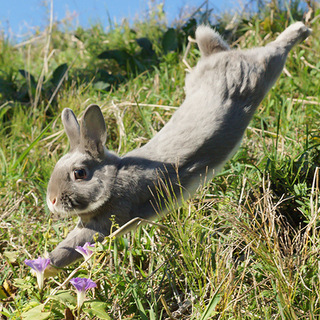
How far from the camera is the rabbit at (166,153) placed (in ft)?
9.44

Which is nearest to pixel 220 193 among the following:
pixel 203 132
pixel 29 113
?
pixel 203 132

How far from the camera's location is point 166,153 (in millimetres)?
3205

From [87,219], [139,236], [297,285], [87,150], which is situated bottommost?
[297,285]

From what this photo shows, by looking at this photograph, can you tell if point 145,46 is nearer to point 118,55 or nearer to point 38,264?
point 118,55

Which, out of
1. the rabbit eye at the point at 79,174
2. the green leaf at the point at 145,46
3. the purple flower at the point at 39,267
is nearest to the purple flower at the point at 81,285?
the purple flower at the point at 39,267

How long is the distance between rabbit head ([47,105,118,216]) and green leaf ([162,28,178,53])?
10.8 ft

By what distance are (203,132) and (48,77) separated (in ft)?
11.7

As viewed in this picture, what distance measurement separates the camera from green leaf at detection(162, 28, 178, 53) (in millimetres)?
5961

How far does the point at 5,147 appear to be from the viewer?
15.1ft

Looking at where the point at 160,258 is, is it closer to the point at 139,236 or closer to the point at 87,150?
the point at 139,236

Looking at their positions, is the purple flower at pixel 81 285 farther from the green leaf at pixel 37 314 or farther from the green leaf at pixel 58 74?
the green leaf at pixel 58 74

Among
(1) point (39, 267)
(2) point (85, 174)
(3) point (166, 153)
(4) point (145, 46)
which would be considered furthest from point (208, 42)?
(1) point (39, 267)

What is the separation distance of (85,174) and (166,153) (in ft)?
2.15

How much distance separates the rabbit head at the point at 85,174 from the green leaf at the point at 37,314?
791 millimetres
